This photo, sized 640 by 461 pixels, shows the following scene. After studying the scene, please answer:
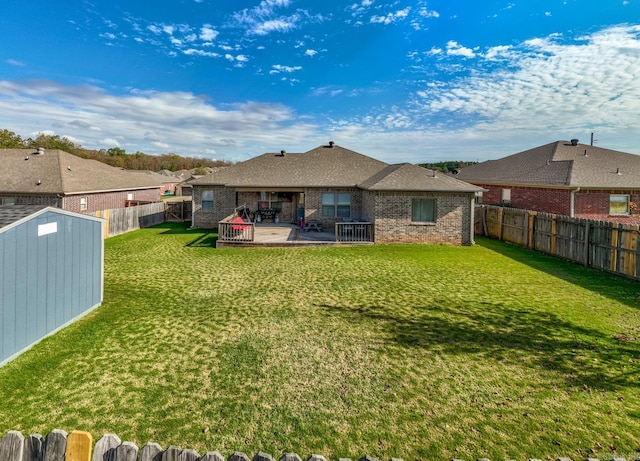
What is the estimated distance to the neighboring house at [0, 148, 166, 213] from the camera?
69.3 ft

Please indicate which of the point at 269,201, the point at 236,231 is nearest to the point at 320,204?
the point at 269,201

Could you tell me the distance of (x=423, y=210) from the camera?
60.9 feet

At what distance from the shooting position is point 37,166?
23453 mm

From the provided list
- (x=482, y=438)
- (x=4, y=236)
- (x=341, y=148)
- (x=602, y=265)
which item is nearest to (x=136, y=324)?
(x=4, y=236)

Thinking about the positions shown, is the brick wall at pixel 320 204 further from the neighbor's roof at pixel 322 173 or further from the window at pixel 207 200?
the window at pixel 207 200

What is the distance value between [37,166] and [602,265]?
1221 inches

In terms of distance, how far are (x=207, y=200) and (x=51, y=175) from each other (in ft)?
31.2

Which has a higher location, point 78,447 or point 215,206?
point 215,206

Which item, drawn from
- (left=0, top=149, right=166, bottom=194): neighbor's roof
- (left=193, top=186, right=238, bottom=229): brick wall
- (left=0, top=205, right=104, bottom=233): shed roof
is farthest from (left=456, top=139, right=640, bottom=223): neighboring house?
(left=0, top=149, right=166, bottom=194): neighbor's roof

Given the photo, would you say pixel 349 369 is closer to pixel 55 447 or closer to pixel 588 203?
pixel 55 447

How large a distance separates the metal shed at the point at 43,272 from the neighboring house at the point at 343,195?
1274 cm

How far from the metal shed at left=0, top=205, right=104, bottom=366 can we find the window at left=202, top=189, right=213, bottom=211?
47.6 feet

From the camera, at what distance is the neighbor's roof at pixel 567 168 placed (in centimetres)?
1912

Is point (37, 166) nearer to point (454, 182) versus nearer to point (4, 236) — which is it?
point (4, 236)
